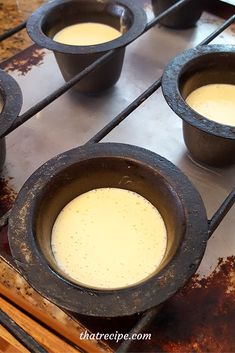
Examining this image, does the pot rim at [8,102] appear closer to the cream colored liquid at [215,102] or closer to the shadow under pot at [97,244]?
the shadow under pot at [97,244]

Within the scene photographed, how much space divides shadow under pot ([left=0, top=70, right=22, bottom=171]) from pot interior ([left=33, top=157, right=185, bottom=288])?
0.18 meters

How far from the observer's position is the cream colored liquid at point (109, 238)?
28.2 inches

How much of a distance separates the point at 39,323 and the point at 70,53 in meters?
0.63

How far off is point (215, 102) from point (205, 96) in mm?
30

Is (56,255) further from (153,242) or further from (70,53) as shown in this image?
(70,53)

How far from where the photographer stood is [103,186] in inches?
32.9

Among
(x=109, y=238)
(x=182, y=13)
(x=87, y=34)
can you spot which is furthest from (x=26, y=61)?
(x=109, y=238)

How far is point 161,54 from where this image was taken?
1316mm

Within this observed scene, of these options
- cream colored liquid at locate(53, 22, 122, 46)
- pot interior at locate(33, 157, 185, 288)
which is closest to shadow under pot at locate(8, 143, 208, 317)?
pot interior at locate(33, 157, 185, 288)

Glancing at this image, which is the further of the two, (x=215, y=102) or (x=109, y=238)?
(x=215, y=102)

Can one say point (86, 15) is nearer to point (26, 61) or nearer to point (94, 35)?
point (94, 35)

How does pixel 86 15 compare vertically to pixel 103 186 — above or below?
above

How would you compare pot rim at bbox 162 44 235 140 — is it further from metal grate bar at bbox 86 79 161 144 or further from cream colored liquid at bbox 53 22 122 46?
cream colored liquid at bbox 53 22 122 46

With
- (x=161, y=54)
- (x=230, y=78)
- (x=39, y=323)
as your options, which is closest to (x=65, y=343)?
(x=39, y=323)
